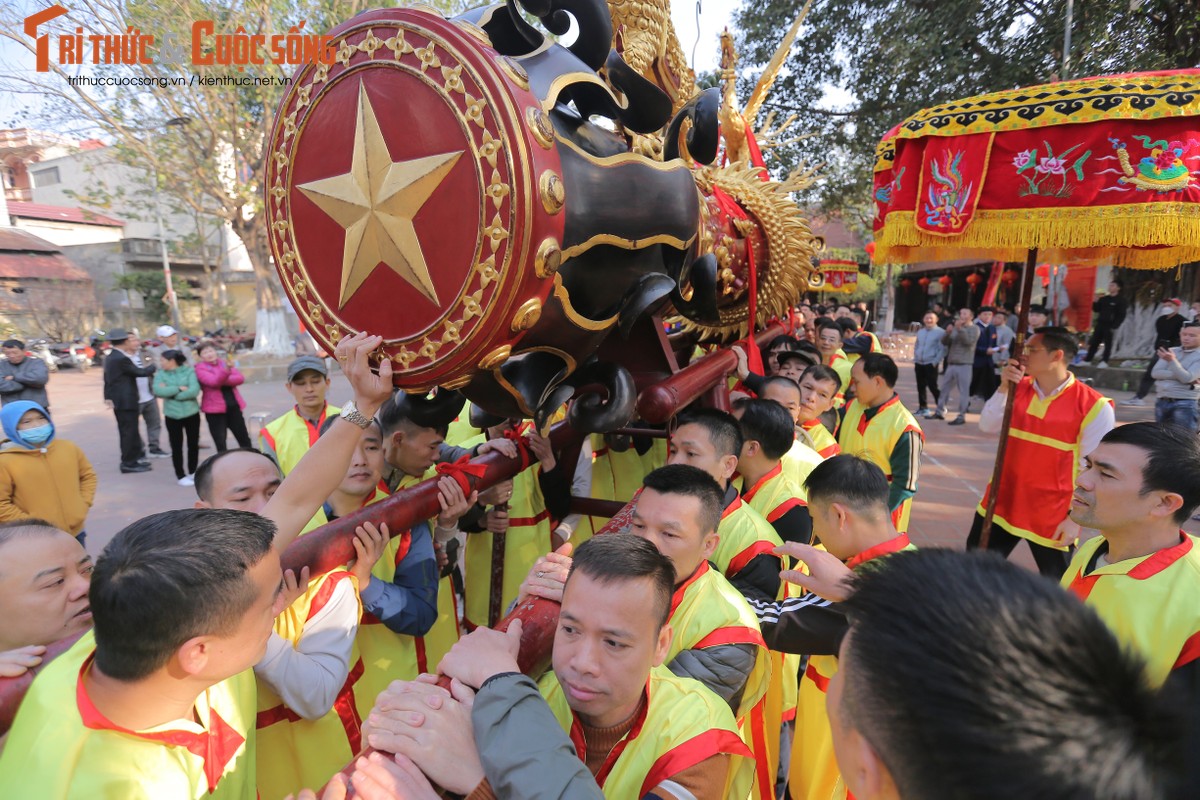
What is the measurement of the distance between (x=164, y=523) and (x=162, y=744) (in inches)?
16.0

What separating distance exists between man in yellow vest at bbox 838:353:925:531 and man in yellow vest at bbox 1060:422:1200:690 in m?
1.79

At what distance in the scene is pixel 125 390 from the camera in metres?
7.14

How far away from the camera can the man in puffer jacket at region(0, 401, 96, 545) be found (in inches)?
138

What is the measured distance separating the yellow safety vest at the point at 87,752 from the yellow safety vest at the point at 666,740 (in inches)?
27.0

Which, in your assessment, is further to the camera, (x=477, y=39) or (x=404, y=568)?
(x=404, y=568)

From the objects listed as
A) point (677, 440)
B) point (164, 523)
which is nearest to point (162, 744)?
point (164, 523)

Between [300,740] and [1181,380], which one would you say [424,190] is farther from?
[1181,380]

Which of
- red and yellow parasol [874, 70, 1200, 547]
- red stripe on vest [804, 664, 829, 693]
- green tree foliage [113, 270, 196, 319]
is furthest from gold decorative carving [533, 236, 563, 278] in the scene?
green tree foliage [113, 270, 196, 319]

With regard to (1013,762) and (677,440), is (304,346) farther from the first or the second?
(1013,762)

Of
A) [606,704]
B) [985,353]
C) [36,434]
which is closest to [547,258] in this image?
[606,704]

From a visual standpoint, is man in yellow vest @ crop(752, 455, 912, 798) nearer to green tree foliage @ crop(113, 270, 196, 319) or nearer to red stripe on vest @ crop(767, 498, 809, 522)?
red stripe on vest @ crop(767, 498, 809, 522)

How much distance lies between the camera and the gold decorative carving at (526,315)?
4.41ft

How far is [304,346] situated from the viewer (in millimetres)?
15836

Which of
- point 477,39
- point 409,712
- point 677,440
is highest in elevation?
point 477,39
